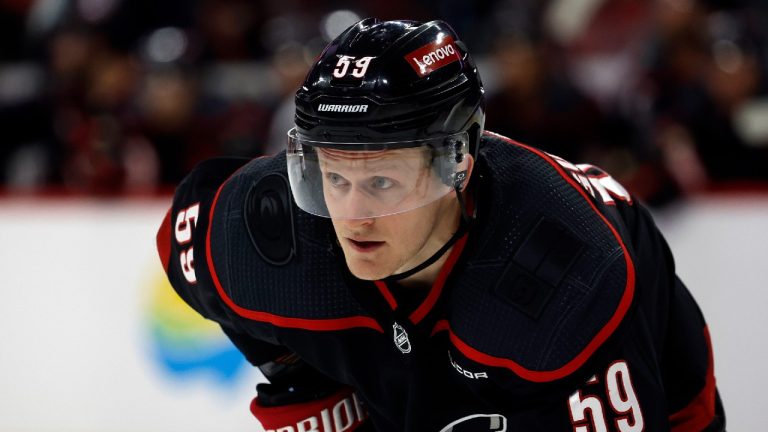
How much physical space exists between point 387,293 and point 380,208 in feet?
0.77

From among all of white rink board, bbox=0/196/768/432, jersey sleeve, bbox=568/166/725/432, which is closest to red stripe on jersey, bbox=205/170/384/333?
jersey sleeve, bbox=568/166/725/432

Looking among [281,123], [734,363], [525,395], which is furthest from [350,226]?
[281,123]

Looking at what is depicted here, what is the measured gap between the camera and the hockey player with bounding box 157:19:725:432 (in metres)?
2.10

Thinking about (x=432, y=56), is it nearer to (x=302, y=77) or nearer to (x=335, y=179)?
(x=335, y=179)

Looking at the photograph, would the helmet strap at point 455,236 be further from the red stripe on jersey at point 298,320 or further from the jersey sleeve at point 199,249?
the jersey sleeve at point 199,249

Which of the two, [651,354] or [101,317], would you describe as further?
[101,317]

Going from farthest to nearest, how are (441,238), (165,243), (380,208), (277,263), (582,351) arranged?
(165,243) < (277,263) < (441,238) < (380,208) < (582,351)

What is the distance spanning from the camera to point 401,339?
2.32 m

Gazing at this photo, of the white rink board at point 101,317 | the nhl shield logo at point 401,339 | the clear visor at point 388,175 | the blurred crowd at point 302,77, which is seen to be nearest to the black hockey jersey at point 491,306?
the nhl shield logo at point 401,339

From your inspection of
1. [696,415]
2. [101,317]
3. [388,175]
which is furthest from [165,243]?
[101,317]

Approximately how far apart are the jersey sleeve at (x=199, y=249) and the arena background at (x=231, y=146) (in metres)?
1.73

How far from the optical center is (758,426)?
3.94m

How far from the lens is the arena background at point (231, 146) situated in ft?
13.6

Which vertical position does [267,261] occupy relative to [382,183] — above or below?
below
